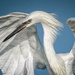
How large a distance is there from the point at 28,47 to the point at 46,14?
0.42m

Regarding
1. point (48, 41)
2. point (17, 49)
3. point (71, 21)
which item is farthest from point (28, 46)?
point (71, 21)

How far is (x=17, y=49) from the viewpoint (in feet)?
10.2

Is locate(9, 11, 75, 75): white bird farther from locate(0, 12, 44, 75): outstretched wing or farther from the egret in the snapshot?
locate(0, 12, 44, 75): outstretched wing

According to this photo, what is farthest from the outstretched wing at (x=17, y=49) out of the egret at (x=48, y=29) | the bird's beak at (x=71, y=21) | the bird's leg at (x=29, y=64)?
the bird's beak at (x=71, y=21)

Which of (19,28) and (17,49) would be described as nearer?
(19,28)

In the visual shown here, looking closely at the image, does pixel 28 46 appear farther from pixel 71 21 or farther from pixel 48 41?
pixel 71 21

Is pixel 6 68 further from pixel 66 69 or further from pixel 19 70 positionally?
pixel 66 69

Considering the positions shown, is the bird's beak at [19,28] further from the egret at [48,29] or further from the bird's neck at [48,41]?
the bird's neck at [48,41]

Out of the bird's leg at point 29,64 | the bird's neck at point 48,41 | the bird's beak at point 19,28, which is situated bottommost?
the bird's leg at point 29,64

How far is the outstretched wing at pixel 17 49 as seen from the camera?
2900mm

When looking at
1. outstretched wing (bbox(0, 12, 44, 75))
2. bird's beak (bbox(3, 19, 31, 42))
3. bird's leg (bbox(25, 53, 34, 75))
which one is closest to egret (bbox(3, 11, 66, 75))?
bird's beak (bbox(3, 19, 31, 42))

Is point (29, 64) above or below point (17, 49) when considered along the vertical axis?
below

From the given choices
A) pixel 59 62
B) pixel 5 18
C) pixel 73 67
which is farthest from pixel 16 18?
pixel 73 67

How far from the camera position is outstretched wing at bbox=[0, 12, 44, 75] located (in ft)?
9.52
